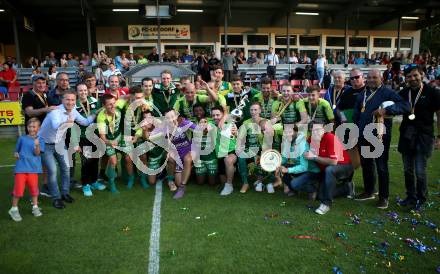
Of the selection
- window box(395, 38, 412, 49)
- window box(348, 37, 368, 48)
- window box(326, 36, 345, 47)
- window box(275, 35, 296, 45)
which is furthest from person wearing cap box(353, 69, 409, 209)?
window box(395, 38, 412, 49)

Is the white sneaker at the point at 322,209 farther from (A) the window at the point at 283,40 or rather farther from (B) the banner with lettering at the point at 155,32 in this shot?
(A) the window at the point at 283,40

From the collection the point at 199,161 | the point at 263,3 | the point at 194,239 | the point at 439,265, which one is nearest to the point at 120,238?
the point at 194,239

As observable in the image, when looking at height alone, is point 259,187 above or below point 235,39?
below

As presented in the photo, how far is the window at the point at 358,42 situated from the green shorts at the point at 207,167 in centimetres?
2173

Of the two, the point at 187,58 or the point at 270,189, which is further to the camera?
the point at 187,58

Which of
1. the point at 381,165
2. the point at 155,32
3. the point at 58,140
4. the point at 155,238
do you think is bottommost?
the point at 155,238

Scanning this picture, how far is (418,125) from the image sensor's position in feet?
16.2

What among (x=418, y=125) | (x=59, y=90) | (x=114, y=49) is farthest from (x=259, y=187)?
(x=114, y=49)

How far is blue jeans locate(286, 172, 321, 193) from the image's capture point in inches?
219

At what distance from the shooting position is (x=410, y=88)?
5016 millimetres

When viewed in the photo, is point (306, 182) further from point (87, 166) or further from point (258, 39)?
point (258, 39)

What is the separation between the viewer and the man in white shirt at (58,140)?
5.23 metres

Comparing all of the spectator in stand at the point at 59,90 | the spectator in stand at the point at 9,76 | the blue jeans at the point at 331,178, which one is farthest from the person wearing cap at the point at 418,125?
the spectator in stand at the point at 9,76

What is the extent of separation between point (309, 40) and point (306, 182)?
2027 cm
